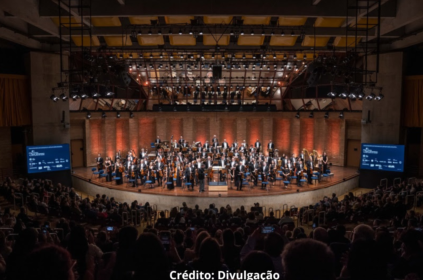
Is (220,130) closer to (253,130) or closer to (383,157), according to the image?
(253,130)

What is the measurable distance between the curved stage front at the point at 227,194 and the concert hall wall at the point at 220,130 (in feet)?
17.8

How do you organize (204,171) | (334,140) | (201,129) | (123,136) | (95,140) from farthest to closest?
(201,129) < (123,136) < (334,140) < (95,140) < (204,171)

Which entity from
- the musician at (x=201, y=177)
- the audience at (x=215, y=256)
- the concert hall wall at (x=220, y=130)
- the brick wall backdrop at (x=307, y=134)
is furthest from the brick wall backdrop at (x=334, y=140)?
the audience at (x=215, y=256)

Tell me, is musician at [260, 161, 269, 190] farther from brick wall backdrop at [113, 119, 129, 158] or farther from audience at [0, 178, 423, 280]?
brick wall backdrop at [113, 119, 129, 158]

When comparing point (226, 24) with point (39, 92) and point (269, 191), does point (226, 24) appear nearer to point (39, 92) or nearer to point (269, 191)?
point (269, 191)

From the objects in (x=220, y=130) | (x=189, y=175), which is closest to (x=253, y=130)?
(x=220, y=130)

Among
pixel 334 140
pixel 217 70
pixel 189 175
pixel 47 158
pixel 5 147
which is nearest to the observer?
pixel 189 175

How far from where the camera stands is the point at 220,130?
2617cm

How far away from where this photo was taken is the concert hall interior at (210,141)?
3291 mm

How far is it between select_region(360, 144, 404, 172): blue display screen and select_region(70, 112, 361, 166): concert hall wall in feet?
14.6

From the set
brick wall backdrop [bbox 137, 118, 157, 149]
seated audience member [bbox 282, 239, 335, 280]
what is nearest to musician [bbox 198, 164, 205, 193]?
brick wall backdrop [bbox 137, 118, 157, 149]

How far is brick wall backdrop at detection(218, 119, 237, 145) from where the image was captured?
26422 millimetres

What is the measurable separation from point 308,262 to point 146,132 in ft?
80.9

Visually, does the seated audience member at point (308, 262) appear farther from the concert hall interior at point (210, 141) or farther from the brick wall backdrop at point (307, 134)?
the brick wall backdrop at point (307, 134)
